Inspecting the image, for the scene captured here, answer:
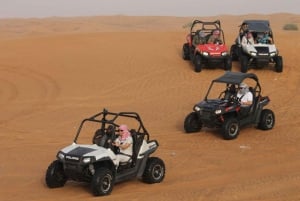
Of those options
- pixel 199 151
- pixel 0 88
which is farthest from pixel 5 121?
pixel 199 151

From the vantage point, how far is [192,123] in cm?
1476

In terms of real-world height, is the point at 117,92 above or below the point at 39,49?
below

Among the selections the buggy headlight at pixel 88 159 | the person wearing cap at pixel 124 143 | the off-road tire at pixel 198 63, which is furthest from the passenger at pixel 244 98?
the off-road tire at pixel 198 63

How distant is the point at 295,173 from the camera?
11117 millimetres

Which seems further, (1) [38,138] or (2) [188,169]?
(1) [38,138]

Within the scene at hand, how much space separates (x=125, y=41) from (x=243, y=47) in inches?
311

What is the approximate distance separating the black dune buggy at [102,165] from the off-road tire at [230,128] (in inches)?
131

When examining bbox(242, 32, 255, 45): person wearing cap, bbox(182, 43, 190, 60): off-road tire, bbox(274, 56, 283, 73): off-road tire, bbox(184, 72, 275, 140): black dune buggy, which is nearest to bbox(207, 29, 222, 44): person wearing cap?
bbox(242, 32, 255, 45): person wearing cap

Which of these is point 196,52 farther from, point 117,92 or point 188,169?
point 188,169

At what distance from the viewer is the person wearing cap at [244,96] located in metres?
14.7

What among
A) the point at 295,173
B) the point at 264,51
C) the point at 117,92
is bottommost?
the point at 295,173

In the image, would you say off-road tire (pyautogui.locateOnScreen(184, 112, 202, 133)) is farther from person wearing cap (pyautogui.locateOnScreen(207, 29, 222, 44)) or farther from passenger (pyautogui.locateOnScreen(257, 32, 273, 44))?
passenger (pyautogui.locateOnScreen(257, 32, 273, 44))

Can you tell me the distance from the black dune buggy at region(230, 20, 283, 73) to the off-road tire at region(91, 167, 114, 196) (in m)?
13.6

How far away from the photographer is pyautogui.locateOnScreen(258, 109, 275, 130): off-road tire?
15.0 metres
